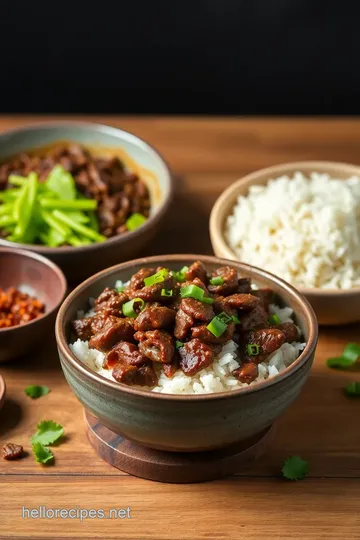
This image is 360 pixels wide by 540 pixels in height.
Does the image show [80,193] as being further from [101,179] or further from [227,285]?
[227,285]

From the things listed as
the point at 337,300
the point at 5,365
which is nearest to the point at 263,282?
the point at 337,300

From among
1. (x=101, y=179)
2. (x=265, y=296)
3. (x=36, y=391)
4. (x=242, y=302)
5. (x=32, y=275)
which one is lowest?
(x=36, y=391)

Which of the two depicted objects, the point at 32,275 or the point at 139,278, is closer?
the point at 139,278

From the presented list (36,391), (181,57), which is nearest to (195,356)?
(36,391)

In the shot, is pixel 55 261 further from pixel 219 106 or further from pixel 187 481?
pixel 219 106

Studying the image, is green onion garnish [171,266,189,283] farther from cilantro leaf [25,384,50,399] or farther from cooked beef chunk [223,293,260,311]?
cilantro leaf [25,384,50,399]

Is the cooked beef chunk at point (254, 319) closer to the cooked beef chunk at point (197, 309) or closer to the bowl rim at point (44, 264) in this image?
the cooked beef chunk at point (197, 309)
